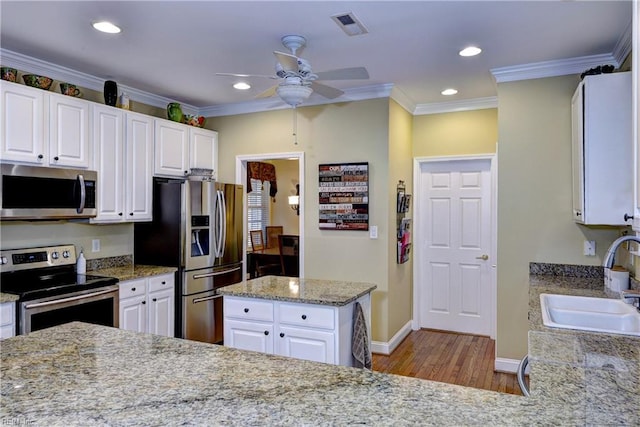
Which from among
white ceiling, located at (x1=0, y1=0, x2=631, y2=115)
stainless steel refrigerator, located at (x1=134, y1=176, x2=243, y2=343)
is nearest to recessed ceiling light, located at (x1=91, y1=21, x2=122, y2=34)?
white ceiling, located at (x1=0, y1=0, x2=631, y2=115)

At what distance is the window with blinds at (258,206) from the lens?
748 cm

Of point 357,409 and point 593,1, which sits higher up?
point 593,1

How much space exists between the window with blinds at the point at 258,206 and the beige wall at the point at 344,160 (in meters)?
2.77

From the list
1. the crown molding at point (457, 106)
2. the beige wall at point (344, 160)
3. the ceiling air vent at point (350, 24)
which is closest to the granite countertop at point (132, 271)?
the beige wall at point (344, 160)

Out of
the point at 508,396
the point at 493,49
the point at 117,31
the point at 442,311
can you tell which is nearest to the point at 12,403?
the point at 508,396

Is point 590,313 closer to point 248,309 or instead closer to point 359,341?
point 359,341

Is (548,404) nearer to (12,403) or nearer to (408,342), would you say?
(12,403)

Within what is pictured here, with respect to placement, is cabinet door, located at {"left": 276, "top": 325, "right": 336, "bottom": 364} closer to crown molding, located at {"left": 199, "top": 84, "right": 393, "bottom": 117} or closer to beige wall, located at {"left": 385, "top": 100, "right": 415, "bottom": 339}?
beige wall, located at {"left": 385, "top": 100, "right": 415, "bottom": 339}

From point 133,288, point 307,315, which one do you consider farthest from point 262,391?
point 133,288

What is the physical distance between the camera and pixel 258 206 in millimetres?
7664

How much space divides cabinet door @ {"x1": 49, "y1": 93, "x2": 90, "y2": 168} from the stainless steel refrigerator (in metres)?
0.82

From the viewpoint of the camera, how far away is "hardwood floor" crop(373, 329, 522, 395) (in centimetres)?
364

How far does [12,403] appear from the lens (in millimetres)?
1167

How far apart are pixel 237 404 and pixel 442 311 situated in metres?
4.34
